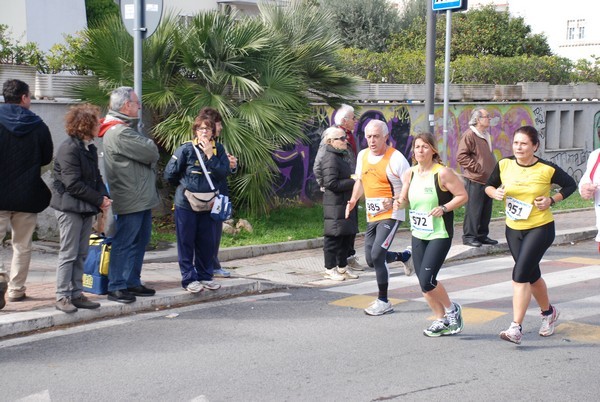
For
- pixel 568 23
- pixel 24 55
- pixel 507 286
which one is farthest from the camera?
pixel 568 23

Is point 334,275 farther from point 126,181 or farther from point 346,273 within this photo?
point 126,181

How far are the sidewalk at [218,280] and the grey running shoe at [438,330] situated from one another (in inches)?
103

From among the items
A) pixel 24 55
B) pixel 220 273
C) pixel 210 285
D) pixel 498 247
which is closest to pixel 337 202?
pixel 220 273

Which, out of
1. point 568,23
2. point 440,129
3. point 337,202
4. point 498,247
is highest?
point 568,23

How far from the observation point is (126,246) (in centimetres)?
831

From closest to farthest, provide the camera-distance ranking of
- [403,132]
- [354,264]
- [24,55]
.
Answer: [354,264], [24,55], [403,132]

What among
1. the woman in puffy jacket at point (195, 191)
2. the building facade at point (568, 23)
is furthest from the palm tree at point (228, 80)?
the building facade at point (568, 23)

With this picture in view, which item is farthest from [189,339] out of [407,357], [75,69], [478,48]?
[478,48]

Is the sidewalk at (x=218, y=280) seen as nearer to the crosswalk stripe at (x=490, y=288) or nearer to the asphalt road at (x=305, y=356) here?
the asphalt road at (x=305, y=356)

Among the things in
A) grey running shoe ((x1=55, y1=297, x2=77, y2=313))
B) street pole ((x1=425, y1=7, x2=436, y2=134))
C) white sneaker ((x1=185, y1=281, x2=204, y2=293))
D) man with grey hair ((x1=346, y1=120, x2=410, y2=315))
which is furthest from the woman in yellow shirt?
street pole ((x1=425, y1=7, x2=436, y2=134))

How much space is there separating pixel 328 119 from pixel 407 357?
9.45 m

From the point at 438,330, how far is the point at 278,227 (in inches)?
247

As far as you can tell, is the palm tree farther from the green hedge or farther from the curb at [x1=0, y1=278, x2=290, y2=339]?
the green hedge

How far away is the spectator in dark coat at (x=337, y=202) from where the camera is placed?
397 inches
